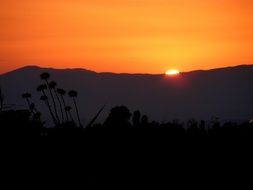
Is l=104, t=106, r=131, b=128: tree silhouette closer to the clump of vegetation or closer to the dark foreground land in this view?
the dark foreground land

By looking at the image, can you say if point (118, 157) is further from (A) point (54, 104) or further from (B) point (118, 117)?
(A) point (54, 104)

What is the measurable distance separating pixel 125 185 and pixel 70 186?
17.4 inches

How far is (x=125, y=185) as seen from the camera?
464 cm

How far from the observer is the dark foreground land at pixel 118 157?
4551mm

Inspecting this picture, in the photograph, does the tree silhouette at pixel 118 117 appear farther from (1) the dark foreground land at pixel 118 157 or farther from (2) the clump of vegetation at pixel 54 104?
(2) the clump of vegetation at pixel 54 104

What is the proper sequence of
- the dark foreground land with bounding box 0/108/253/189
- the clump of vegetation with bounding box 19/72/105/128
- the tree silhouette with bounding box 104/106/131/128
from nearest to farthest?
the dark foreground land with bounding box 0/108/253/189 < the tree silhouette with bounding box 104/106/131/128 < the clump of vegetation with bounding box 19/72/105/128

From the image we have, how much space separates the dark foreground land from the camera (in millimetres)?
4551

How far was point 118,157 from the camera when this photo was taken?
4.98 metres

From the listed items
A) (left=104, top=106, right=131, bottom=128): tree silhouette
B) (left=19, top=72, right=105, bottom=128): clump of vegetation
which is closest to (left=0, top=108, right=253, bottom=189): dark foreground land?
(left=104, top=106, right=131, bottom=128): tree silhouette

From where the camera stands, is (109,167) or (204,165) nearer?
(109,167)

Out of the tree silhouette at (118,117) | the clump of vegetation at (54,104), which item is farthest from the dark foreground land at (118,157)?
the clump of vegetation at (54,104)

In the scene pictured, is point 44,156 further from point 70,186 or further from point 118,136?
point 118,136

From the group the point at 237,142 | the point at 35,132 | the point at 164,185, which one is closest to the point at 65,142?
the point at 35,132

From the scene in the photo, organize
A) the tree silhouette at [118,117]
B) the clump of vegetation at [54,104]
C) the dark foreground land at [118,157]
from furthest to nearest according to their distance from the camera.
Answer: the clump of vegetation at [54,104] → the tree silhouette at [118,117] → the dark foreground land at [118,157]
